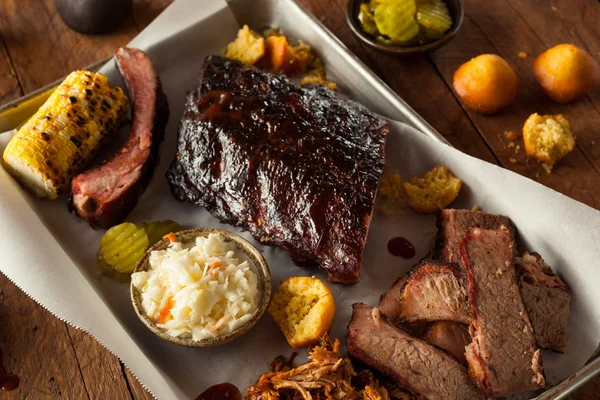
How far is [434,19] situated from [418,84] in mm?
532

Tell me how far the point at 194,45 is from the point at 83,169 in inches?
56.0

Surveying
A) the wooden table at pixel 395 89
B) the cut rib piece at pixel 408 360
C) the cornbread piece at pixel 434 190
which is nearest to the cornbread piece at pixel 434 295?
the cut rib piece at pixel 408 360

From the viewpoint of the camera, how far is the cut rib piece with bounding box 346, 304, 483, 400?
12.3ft

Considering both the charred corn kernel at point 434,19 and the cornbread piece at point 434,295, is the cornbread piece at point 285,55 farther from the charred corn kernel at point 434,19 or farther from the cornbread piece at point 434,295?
the cornbread piece at point 434,295

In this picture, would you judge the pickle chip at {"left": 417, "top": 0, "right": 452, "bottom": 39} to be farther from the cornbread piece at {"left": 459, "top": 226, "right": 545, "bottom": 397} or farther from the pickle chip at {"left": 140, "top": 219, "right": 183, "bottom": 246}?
the pickle chip at {"left": 140, "top": 219, "right": 183, "bottom": 246}

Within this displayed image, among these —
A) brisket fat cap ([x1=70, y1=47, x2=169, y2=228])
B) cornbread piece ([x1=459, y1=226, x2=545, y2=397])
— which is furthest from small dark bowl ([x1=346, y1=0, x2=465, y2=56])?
cornbread piece ([x1=459, y1=226, x2=545, y2=397])

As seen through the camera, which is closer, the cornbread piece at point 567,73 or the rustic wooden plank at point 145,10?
the cornbread piece at point 567,73

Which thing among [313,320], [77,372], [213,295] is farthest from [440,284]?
[77,372]

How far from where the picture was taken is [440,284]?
3.96 metres

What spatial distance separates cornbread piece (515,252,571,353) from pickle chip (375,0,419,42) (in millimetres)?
2187

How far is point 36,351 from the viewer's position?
423cm

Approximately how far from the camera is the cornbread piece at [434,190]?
4.55 meters

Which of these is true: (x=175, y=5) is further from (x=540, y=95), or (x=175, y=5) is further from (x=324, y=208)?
(x=540, y=95)

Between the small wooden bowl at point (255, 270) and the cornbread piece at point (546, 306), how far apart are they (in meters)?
1.59
